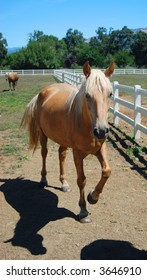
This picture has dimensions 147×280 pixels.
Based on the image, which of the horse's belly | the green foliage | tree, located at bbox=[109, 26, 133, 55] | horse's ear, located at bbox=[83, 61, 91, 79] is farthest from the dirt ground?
tree, located at bbox=[109, 26, 133, 55]

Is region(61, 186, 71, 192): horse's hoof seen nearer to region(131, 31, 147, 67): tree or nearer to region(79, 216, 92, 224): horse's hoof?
region(79, 216, 92, 224): horse's hoof

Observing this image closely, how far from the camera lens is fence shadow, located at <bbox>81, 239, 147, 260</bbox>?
3.34m

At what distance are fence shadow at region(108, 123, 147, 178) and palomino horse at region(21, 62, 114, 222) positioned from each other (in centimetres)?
158

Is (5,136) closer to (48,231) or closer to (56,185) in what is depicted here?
(56,185)

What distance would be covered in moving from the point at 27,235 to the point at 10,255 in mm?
427

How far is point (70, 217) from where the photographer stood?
428 centimetres

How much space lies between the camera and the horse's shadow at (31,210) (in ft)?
12.3

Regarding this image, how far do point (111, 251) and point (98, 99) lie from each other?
1.52 meters

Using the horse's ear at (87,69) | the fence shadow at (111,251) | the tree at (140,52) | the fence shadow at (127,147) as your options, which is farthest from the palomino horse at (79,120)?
the tree at (140,52)

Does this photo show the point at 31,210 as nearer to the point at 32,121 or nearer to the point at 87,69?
the point at 32,121

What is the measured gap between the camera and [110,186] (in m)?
5.25

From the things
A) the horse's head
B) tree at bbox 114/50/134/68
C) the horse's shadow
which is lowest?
the horse's shadow

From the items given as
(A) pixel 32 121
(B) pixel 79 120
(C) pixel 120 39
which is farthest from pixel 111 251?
(C) pixel 120 39
